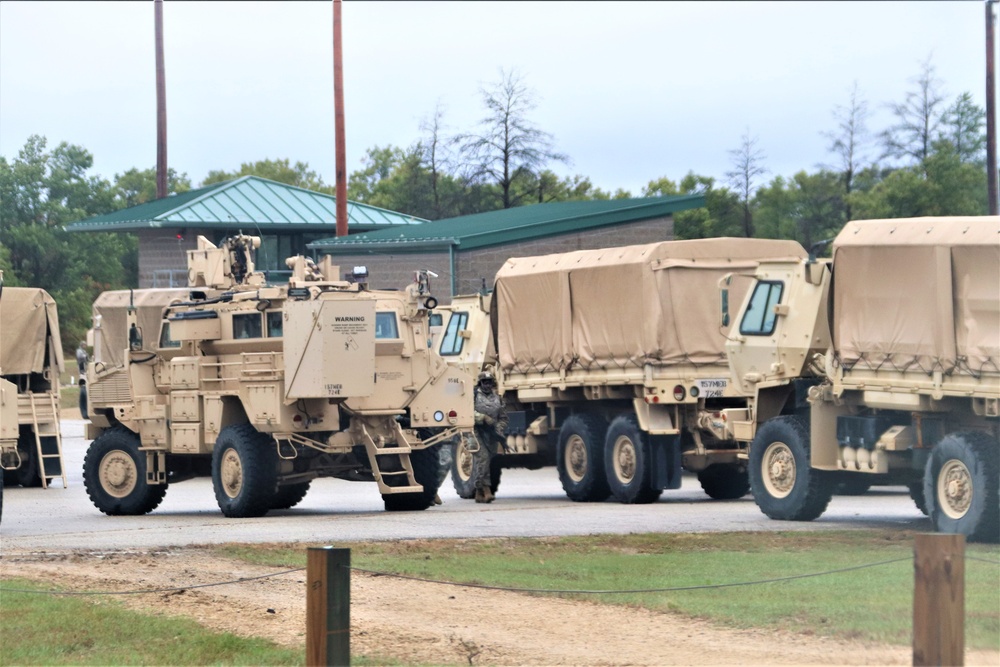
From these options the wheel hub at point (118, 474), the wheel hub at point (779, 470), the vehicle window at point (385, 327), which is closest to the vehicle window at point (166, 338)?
the wheel hub at point (118, 474)

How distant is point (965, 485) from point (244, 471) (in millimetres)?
8188

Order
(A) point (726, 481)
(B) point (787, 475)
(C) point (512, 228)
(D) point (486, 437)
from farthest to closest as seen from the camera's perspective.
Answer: (C) point (512, 228) → (A) point (726, 481) → (D) point (486, 437) → (B) point (787, 475)

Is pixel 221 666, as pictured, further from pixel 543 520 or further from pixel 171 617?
pixel 543 520

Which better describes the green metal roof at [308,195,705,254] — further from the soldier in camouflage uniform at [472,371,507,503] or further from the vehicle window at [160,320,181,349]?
the vehicle window at [160,320,181,349]

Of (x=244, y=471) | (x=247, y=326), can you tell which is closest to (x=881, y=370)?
(x=244, y=471)

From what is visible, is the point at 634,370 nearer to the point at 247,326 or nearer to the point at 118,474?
the point at 247,326

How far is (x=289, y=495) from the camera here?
70.8 feet

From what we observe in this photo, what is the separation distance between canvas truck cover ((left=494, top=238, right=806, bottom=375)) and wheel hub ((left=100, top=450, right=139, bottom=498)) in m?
5.90

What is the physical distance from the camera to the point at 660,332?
22.0 meters

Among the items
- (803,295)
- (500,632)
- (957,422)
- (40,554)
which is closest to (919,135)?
(803,295)

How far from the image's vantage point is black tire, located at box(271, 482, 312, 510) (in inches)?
842

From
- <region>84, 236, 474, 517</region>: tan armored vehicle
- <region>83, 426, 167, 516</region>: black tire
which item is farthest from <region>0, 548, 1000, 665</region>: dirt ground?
<region>83, 426, 167, 516</region>: black tire

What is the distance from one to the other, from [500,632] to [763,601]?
197cm

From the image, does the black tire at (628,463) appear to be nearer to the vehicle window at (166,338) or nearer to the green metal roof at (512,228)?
the vehicle window at (166,338)
